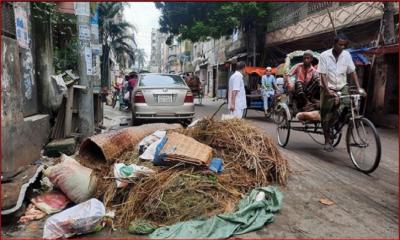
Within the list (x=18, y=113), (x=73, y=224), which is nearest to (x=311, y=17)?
(x=18, y=113)

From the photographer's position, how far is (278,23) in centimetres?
2066

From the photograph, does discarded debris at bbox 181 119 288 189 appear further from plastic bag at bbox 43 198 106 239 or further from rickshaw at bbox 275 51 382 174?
plastic bag at bbox 43 198 106 239

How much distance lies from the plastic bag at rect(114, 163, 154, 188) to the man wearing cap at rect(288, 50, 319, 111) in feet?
12.8

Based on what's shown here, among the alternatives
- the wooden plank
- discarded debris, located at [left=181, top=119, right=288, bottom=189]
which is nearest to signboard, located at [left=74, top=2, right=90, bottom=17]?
the wooden plank

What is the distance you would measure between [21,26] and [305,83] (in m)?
5.01

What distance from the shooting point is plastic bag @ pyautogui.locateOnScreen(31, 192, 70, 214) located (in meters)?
4.03

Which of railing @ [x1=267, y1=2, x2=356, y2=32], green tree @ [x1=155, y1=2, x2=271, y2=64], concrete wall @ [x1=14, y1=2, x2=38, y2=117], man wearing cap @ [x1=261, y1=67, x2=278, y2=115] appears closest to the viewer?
concrete wall @ [x1=14, y1=2, x2=38, y2=117]

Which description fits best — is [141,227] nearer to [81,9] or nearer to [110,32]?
[81,9]

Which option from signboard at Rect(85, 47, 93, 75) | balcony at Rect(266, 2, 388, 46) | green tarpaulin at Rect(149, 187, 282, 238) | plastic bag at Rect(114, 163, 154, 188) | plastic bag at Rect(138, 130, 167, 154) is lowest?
green tarpaulin at Rect(149, 187, 282, 238)

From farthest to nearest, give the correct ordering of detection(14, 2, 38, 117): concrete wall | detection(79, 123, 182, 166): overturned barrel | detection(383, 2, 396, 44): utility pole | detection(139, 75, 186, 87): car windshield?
detection(383, 2, 396, 44): utility pole
detection(139, 75, 186, 87): car windshield
detection(14, 2, 38, 117): concrete wall
detection(79, 123, 182, 166): overturned barrel

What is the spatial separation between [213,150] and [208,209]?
1228mm

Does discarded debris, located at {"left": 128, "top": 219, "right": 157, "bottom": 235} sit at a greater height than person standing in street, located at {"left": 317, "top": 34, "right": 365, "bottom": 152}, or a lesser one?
lesser

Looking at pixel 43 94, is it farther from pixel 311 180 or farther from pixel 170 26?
pixel 170 26

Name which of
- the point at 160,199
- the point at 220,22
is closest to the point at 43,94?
the point at 160,199
